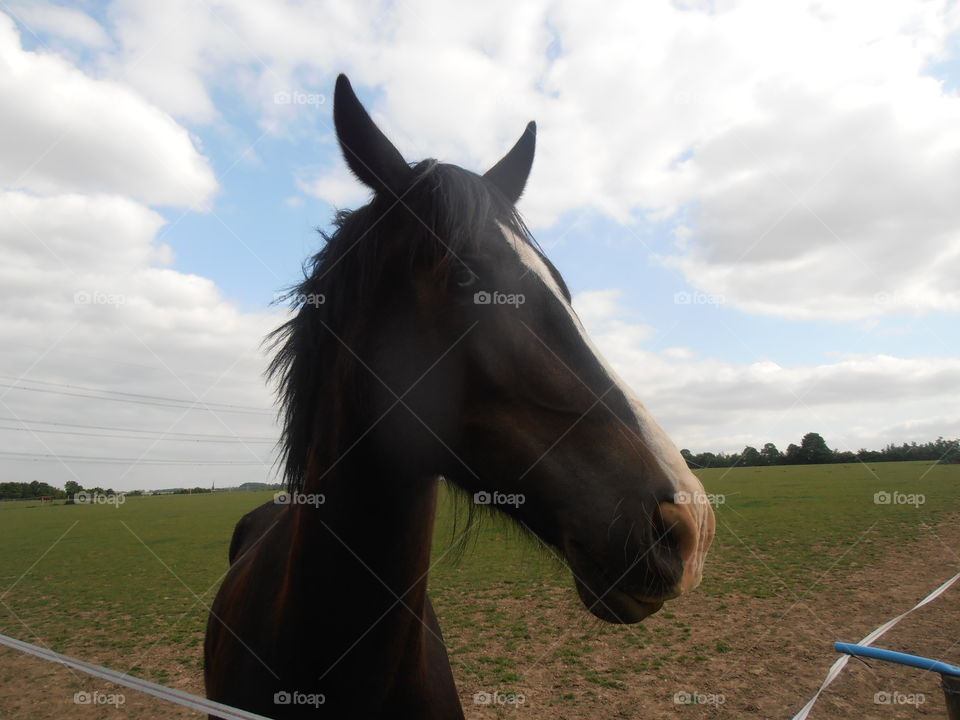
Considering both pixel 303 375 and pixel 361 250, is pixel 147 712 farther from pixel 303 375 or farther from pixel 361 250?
pixel 361 250

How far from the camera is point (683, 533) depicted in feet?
4.10

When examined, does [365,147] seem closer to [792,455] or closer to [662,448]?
[662,448]

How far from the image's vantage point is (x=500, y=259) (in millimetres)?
1613

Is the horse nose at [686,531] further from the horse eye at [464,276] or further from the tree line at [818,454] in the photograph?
the tree line at [818,454]

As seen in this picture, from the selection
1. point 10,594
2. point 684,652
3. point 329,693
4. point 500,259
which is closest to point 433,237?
point 500,259

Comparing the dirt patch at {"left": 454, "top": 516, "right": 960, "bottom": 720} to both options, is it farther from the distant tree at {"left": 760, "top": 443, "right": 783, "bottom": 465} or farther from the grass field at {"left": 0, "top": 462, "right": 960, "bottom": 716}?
the distant tree at {"left": 760, "top": 443, "right": 783, "bottom": 465}

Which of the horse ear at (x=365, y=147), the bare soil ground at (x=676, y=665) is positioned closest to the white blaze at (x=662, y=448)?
Answer: the horse ear at (x=365, y=147)

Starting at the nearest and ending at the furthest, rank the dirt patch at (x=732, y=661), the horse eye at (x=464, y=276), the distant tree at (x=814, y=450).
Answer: the horse eye at (x=464, y=276) < the dirt patch at (x=732, y=661) < the distant tree at (x=814, y=450)

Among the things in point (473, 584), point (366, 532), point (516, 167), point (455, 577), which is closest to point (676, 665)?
point (473, 584)

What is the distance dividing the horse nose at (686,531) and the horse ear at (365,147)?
1244 millimetres

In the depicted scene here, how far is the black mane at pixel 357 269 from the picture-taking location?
5.46 feet

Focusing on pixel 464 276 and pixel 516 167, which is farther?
pixel 516 167

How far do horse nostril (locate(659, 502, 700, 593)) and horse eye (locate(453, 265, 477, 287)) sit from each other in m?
0.78

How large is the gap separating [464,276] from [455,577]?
13.5 m
